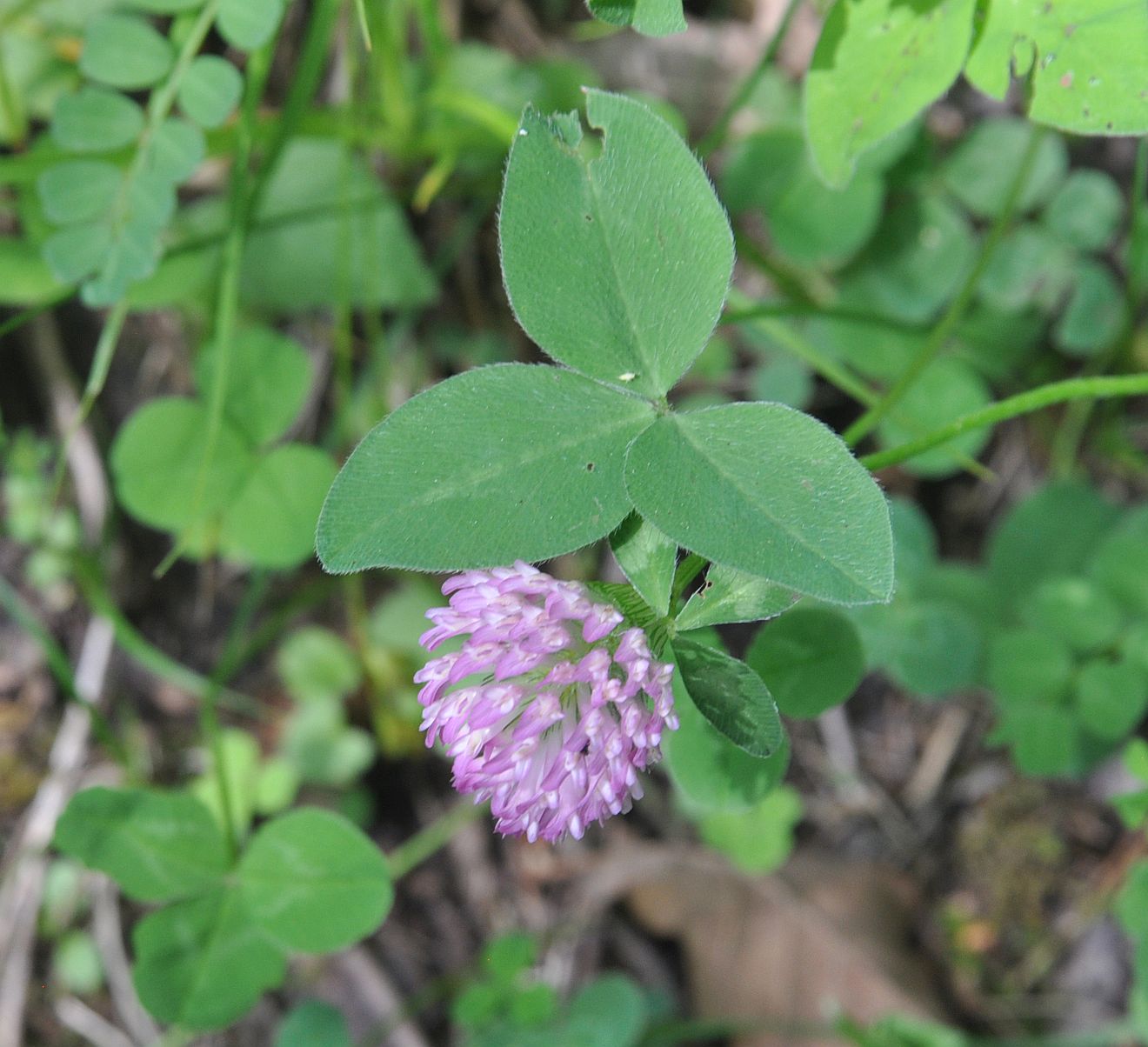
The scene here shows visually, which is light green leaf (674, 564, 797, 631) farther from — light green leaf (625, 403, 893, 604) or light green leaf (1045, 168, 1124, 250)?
light green leaf (1045, 168, 1124, 250)

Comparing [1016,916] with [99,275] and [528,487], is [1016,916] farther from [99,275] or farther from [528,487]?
[99,275]

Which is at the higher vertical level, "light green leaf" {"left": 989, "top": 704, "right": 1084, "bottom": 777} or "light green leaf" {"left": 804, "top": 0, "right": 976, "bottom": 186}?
"light green leaf" {"left": 804, "top": 0, "right": 976, "bottom": 186}

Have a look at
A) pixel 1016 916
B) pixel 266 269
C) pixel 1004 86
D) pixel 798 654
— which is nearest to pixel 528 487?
pixel 798 654

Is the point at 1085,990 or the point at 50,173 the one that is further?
the point at 1085,990

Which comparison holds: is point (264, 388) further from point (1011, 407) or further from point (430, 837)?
point (1011, 407)

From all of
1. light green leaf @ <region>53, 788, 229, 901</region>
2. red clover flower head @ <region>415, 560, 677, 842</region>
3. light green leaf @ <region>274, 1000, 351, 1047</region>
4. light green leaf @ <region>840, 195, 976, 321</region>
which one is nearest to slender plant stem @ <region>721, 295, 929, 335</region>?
light green leaf @ <region>840, 195, 976, 321</region>
